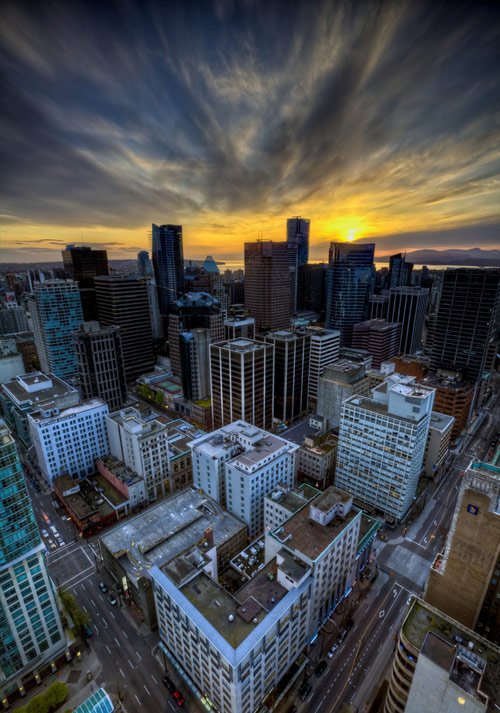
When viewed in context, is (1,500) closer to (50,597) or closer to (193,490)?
(50,597)

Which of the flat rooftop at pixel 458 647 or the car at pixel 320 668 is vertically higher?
the flat rooftop at pixel 458 647

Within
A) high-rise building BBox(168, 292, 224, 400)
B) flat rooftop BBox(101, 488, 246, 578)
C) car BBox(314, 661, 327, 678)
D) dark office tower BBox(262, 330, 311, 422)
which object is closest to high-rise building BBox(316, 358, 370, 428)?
dark office tower BBox(262, 330, 311, 422)

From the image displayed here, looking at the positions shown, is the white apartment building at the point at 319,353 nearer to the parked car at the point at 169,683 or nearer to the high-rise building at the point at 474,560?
the high-rise building at the point at 474,560

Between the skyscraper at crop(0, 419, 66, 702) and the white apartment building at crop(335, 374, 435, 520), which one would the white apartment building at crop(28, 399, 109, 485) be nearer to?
the skyscraper at crop(0, 419, 66, 702)

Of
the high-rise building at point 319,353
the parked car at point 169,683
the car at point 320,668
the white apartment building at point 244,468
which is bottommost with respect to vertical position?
the car at point 320,668

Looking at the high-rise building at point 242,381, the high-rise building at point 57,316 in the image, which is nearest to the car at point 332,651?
the high-rise building at point 242,381

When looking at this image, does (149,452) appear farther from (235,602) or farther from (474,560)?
(474,560)
